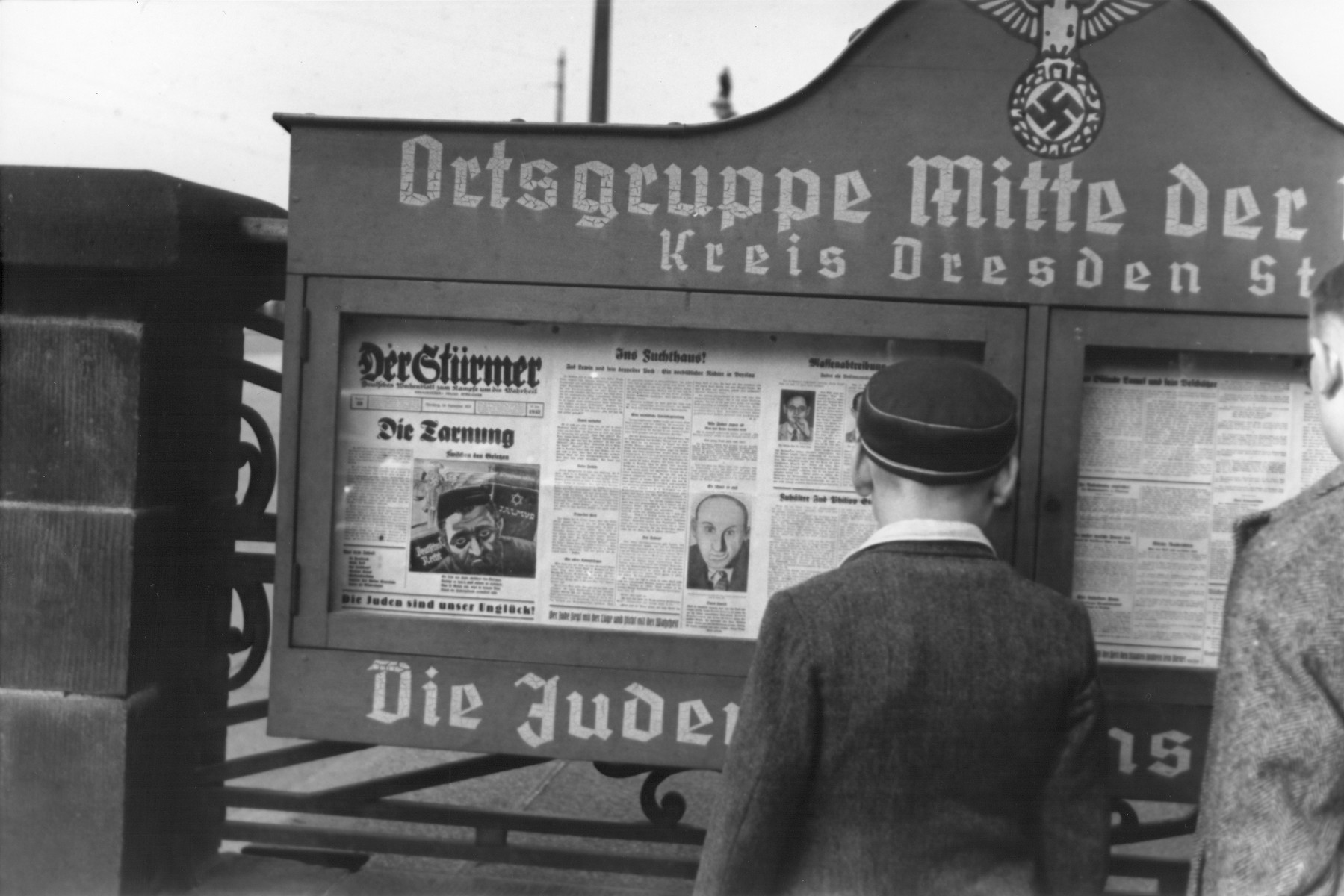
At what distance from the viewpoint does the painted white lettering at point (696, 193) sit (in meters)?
2.72

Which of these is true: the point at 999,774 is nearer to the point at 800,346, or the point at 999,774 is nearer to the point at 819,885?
the point at 819,885

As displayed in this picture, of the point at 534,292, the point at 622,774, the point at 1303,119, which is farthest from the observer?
the point at 622,774

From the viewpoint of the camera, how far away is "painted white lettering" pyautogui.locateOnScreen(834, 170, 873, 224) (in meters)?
2.68

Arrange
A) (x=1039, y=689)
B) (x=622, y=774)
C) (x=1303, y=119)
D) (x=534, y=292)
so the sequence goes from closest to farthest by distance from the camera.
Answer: (x=1039, y=689) < (x=1303, y=119) < (x=534, y=292) < (x=622, y=774)

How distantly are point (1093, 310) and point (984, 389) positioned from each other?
117 centimetres

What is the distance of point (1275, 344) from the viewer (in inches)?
103

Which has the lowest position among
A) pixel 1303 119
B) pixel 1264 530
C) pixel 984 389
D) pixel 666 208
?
pixel 1264 530

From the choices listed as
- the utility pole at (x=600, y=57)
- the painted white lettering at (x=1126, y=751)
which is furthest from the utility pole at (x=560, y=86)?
the painted white lettering at (x=1126, y=751)

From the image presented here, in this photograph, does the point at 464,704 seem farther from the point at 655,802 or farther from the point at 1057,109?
the point at 1057,109

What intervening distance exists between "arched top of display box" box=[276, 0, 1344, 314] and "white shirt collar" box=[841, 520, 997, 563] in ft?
3.82

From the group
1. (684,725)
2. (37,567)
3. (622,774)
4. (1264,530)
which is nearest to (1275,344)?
(1264,530)

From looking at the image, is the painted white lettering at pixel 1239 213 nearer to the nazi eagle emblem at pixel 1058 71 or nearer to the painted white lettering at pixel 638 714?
the nazi eagle emblem at pixel 1058 71

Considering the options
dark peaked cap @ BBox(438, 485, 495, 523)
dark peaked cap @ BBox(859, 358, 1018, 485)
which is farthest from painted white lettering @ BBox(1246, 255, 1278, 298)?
dark peaked cap @ BBox(438, 485, 495, 523)

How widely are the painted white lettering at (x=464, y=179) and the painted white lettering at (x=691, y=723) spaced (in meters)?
1.31
